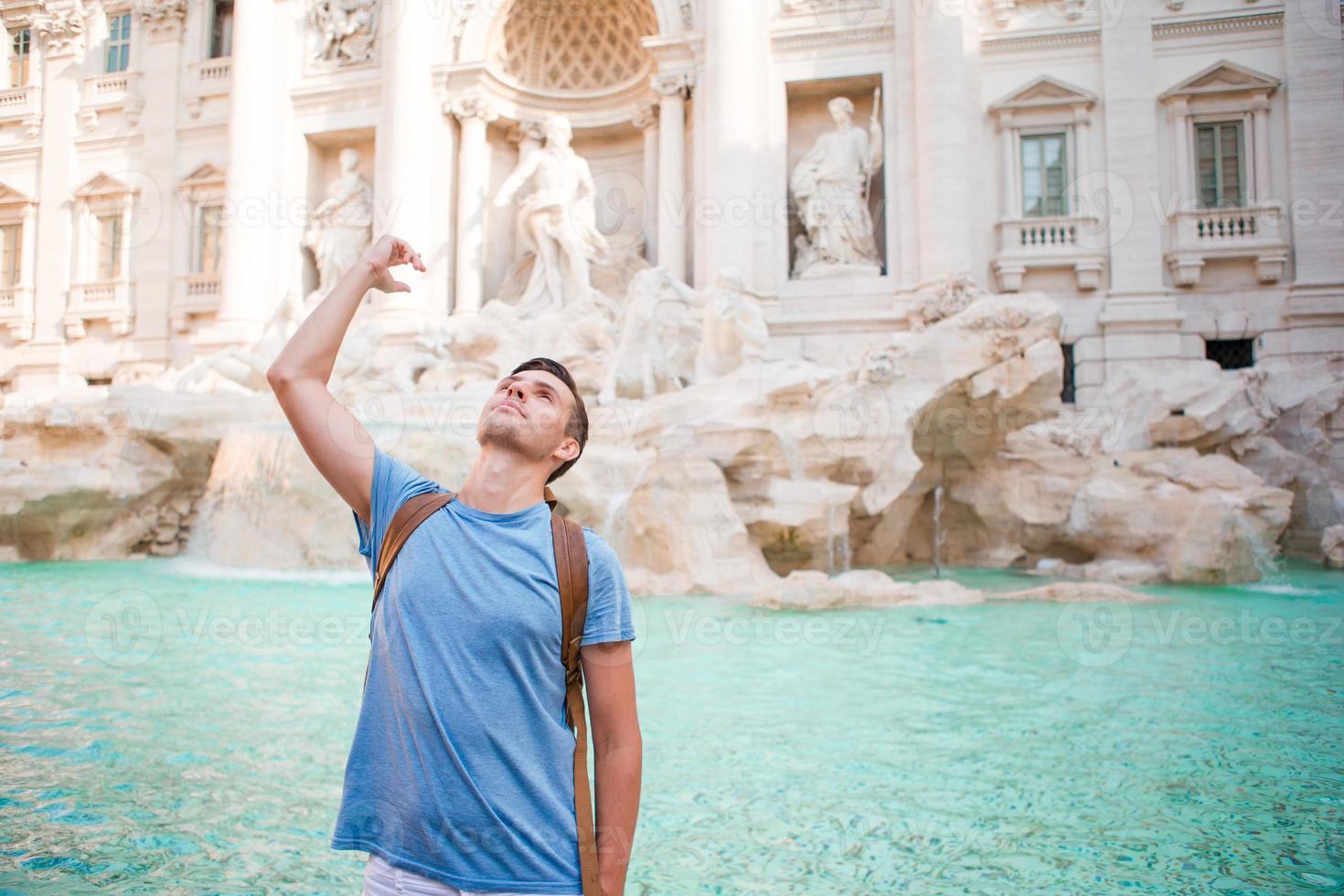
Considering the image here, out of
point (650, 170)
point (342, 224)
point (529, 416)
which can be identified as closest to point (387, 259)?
point (529, 416)

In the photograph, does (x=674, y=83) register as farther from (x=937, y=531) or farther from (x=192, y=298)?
(x=192, y=298)

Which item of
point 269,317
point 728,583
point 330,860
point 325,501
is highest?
point 269,317

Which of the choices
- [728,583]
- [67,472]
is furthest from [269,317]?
[728,583]

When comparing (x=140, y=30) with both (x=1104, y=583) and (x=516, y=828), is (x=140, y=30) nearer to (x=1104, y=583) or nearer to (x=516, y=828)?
(x=1104, y=583)

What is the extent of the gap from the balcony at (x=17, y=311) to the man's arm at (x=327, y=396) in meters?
20.2

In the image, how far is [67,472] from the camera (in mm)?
8945

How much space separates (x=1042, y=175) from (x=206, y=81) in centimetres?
1549

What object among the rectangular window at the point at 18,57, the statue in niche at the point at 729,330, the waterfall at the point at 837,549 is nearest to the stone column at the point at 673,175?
the statue in niche at the point at 729,330

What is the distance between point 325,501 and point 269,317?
8.55 m

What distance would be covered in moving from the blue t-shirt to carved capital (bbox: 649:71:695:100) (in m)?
13.5

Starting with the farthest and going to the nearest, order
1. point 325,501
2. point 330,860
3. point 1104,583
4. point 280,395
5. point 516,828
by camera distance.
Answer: point 325,501
point 1104,583
point 330,860
point 280,395
point 516,828

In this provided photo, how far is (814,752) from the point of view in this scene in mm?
Answer: 3152

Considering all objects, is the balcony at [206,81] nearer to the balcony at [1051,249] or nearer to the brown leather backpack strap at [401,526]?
the balcony at [1051,249]

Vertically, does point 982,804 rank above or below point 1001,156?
below
